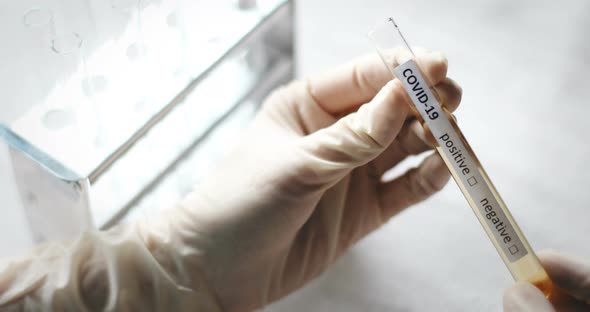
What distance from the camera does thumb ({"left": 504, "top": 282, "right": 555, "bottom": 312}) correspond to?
75 centimetres

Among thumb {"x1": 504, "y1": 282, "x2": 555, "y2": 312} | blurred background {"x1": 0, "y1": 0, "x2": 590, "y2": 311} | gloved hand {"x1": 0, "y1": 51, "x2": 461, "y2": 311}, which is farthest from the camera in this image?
blurred background {"x1": 0, "y1": 0, "x2": 590, "y2": 311}

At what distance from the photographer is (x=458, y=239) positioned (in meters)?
1.13

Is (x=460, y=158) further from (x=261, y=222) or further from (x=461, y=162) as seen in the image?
(x=261, y=222)

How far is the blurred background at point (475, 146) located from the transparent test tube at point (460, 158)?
0.26 metres

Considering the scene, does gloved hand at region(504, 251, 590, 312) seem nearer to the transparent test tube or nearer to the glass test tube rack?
the transparent test tube

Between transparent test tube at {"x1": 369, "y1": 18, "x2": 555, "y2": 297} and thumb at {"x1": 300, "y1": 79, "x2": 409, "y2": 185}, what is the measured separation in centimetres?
3

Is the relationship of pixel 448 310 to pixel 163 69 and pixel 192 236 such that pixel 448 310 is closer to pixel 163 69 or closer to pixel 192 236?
pixel 192 236

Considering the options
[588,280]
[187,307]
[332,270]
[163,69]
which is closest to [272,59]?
[163,69]

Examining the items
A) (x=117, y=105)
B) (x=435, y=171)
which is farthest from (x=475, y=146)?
(x=117, y=105)

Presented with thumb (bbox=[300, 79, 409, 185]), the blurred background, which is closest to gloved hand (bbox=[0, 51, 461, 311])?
thumb (bbox=[300, 79, 409, 185])

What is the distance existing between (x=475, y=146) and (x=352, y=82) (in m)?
0.40

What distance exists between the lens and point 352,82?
96cm

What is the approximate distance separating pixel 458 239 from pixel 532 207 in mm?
154

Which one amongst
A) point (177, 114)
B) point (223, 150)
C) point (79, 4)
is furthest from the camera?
point (223, 150)
